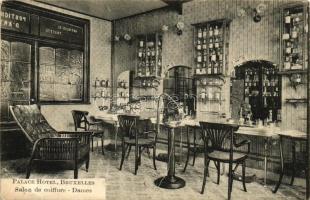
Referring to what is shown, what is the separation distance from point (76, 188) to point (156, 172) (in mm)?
1896

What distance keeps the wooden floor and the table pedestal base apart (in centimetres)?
8

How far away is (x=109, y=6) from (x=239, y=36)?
10.1 ft

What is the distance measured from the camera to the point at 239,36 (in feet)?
16.3

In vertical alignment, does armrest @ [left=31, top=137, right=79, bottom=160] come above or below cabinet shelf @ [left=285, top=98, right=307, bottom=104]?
below

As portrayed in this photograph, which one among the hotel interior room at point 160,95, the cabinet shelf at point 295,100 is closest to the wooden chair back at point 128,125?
the hotel interior room at point 160,95

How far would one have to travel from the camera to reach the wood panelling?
4383 mm

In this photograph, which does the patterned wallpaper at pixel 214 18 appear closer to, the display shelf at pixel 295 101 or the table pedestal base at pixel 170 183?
the display shelf at pixel 295 101


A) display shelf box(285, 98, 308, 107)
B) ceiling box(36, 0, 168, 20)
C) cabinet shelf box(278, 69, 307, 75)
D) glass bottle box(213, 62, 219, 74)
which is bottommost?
display shelf box(285, 98, 308, 107)

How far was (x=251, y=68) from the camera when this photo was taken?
8258mm

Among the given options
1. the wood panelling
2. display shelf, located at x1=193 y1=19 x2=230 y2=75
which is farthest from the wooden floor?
display shelf, located at x1=193 y1=19 x2=230 y2=75

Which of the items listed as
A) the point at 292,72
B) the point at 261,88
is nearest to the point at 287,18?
the point at 292,72

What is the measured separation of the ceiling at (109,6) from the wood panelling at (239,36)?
0.28 metres

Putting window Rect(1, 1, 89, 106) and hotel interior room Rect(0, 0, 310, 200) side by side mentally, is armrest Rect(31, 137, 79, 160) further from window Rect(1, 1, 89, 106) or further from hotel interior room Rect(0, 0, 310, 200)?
window Rect(1, 1, 89, 106)

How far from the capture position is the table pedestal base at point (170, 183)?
3896mm
